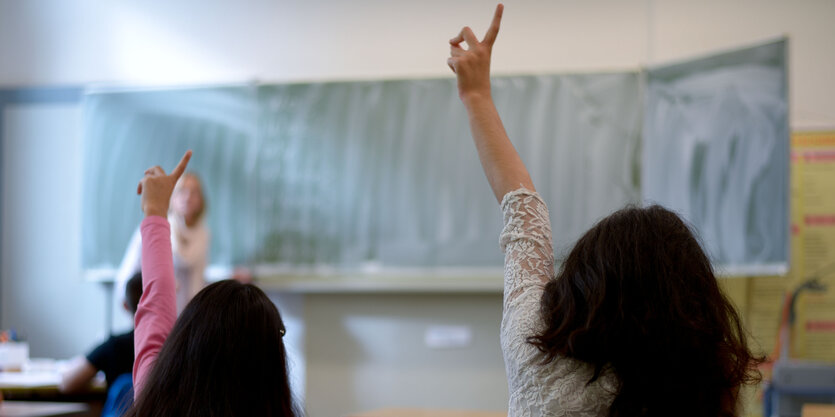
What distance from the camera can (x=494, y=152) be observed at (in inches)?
53.3

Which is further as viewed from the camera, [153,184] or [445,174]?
[445,174]

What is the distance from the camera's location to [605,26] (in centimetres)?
533

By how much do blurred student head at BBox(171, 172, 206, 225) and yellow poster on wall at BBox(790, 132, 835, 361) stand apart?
345cm

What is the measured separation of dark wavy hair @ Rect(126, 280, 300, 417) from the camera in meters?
1.20

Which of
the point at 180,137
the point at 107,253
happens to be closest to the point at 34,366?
the point at 107,253

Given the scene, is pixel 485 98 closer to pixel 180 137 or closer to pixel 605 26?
pixel 605 26

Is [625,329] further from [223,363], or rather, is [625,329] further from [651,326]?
[223,363]

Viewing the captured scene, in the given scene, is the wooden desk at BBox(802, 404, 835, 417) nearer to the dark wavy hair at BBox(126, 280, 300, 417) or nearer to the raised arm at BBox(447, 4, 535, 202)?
the raised arm at BBox(447, 4, 535, 202)

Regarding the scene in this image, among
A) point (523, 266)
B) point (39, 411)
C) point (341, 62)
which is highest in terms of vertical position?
point (341, 62)

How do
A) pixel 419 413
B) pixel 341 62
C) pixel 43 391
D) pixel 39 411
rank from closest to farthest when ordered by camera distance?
pixel 419 413 → pixel 39 411 → pixel 43 391 → pixel 341 62

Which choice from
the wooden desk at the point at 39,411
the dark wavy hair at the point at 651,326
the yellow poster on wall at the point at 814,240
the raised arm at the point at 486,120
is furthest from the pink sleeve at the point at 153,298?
the yellow poster on wall at the point at 814,240

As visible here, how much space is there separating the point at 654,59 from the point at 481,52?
4092 millimetres

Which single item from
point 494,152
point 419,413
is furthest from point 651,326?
point 419,413

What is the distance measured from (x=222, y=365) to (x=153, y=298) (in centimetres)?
42
